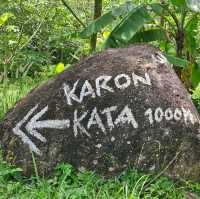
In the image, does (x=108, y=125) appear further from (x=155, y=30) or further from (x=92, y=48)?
(x=92, y=48)

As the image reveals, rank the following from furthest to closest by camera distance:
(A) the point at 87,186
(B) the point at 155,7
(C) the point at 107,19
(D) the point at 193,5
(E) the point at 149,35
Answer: (E) the point at 149,35, (C) the point at 107,19, (B) the point at 155,7, (D) the point at 193,5, (A) the point at 87,186

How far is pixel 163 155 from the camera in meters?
4.26

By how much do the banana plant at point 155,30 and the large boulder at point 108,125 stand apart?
1095 mm

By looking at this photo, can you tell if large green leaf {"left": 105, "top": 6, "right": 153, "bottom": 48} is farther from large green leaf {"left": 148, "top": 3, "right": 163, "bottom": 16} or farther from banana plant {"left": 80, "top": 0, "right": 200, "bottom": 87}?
large green leaf {"left": 148, "top": 3, "right": 163, "bottom": 16}

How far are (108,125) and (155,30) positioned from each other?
2.35 metres

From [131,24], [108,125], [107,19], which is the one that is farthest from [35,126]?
[107,19]

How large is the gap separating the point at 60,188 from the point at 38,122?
2.61 ft

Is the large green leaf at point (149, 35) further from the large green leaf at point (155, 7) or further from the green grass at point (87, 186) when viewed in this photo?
the green grass at point (87, 186)

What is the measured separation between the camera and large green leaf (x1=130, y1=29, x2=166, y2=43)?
6.28 metres

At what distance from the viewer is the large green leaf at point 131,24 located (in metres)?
5.53

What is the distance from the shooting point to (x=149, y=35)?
6273 mm

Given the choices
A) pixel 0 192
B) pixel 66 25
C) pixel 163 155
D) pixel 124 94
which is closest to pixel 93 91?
pixel 124 94

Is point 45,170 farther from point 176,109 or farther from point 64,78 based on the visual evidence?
point 176,109

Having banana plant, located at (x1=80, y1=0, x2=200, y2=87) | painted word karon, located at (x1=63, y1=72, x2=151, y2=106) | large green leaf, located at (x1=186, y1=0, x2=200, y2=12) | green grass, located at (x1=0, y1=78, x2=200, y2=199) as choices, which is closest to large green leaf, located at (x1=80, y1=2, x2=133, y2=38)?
banana plant, located at (x1=80, y1=0, x2=200, y2=87)
